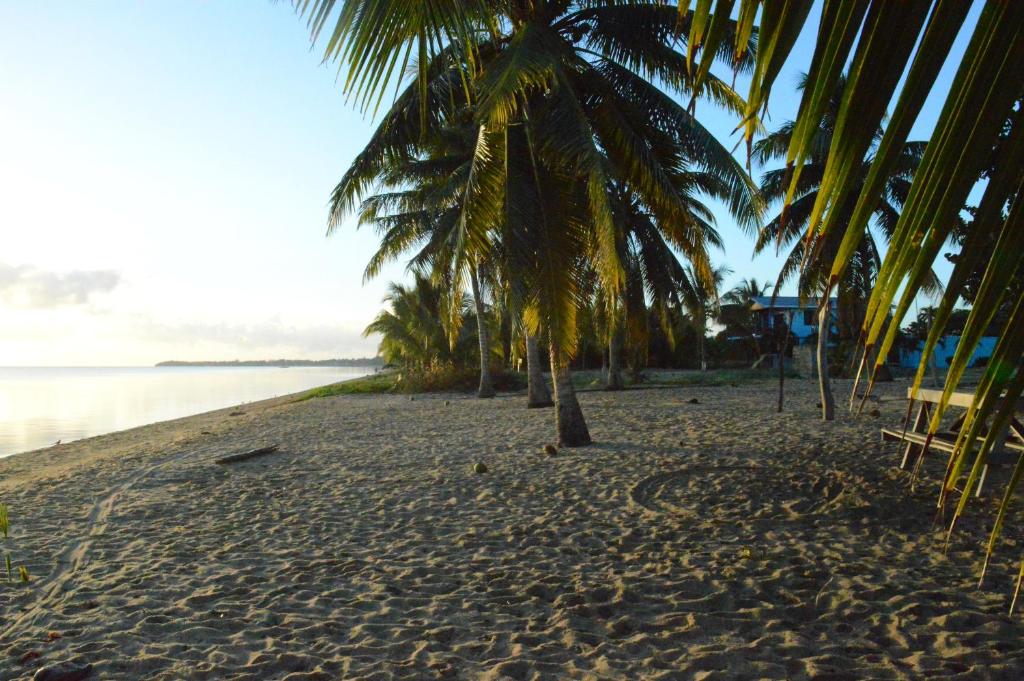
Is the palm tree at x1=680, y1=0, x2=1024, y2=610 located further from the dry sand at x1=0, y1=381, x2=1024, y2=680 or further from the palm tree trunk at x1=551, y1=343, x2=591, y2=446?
the palm tree trunk at x1=551, y1=343, x2=591, y2=446

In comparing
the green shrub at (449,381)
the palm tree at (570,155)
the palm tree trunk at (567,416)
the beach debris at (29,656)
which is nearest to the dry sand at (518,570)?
the beach debris at (29,656)

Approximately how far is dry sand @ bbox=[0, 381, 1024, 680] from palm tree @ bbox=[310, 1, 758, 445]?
2.43 m

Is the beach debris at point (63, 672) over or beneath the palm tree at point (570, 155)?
beneath

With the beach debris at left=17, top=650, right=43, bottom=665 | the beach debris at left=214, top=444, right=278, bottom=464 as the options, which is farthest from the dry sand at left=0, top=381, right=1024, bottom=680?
the beach debris at left=214, top=444, right=278, bottom=464

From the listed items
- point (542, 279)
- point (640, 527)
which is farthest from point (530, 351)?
point (640, 527)

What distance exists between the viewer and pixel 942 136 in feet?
1.94

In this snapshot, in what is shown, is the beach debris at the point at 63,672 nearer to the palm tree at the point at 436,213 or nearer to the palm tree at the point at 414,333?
the palm tree at the point at 436,213

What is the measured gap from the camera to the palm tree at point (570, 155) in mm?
7949

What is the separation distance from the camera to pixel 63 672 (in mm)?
3363

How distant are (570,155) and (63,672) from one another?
246 inches

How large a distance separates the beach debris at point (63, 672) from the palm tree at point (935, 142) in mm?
4021

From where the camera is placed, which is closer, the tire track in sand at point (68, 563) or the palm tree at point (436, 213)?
the tire track in sand at point (68, 563)

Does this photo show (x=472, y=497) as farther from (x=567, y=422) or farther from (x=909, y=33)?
(x=909, y=33)

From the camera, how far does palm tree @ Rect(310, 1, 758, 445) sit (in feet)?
26.1
